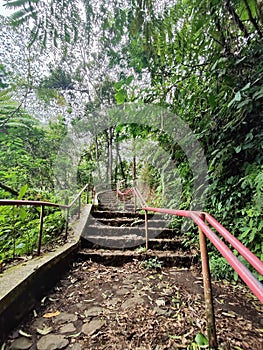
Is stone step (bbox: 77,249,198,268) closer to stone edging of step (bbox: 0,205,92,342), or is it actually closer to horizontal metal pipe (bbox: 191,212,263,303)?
stone edging of step (bbox: 0,205,92,342)

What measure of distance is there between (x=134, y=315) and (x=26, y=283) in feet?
2.74

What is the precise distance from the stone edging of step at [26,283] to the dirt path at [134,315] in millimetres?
77

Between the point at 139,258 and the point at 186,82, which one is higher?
the point at 186,82

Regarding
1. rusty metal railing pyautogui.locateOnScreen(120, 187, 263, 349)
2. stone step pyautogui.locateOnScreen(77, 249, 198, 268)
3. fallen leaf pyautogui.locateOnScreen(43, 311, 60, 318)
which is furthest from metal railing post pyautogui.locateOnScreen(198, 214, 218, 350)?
stone step pyautogui.locateOnScreen(77, 249, 198, 268)

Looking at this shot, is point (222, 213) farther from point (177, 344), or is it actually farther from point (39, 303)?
point (39, 303)

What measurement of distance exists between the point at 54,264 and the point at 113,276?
635mm

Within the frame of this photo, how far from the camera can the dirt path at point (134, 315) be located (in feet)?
3.67

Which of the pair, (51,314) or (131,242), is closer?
(51,314)

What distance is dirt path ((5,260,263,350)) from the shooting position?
3.67ft

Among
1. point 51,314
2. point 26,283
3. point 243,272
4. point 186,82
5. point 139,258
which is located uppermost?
point 186,82

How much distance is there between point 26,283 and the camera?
1.40m

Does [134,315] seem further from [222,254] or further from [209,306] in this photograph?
[222,254]

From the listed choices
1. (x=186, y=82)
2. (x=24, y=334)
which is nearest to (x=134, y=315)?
(x=24, y=334)

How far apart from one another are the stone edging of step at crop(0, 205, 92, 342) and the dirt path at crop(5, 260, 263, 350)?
0.08m
